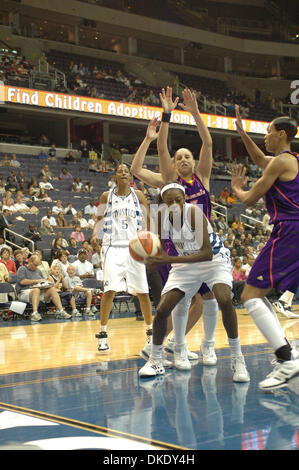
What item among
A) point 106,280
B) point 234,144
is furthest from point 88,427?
point 234,144

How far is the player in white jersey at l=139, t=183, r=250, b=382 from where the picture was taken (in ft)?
16.2

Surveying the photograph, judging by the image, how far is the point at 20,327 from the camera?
33.9 ft

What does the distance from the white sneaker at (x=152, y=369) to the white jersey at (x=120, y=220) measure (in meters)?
1.89

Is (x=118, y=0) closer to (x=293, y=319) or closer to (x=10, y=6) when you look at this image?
(x=10, y=6)

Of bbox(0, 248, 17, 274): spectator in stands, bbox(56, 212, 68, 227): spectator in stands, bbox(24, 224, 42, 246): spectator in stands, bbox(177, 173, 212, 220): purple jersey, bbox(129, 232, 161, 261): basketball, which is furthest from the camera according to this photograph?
bbox(56, 212, 68, 227): spectator in stands

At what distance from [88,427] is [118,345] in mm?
4030

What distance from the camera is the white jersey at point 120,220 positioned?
6.86 meters

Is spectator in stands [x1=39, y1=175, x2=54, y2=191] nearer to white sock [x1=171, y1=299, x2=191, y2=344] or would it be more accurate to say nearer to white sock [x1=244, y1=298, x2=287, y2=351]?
white sock [x1=171, y1=299, x2=191, y2=344]

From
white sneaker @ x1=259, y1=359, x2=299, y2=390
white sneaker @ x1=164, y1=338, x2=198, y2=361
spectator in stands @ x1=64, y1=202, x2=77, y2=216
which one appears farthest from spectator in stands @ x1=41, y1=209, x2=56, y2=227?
white sneaker @ x1=259, y1=359, x2=299, y2=390

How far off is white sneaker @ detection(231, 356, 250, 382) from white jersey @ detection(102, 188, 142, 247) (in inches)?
91.0

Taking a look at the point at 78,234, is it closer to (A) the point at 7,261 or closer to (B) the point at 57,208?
(B) the point at 57,208

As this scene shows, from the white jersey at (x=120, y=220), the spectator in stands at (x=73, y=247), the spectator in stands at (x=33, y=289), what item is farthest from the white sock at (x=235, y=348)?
the spectator in stands at (x=73, y=247)

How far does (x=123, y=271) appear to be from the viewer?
22.5 ft

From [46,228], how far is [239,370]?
11497 mm
